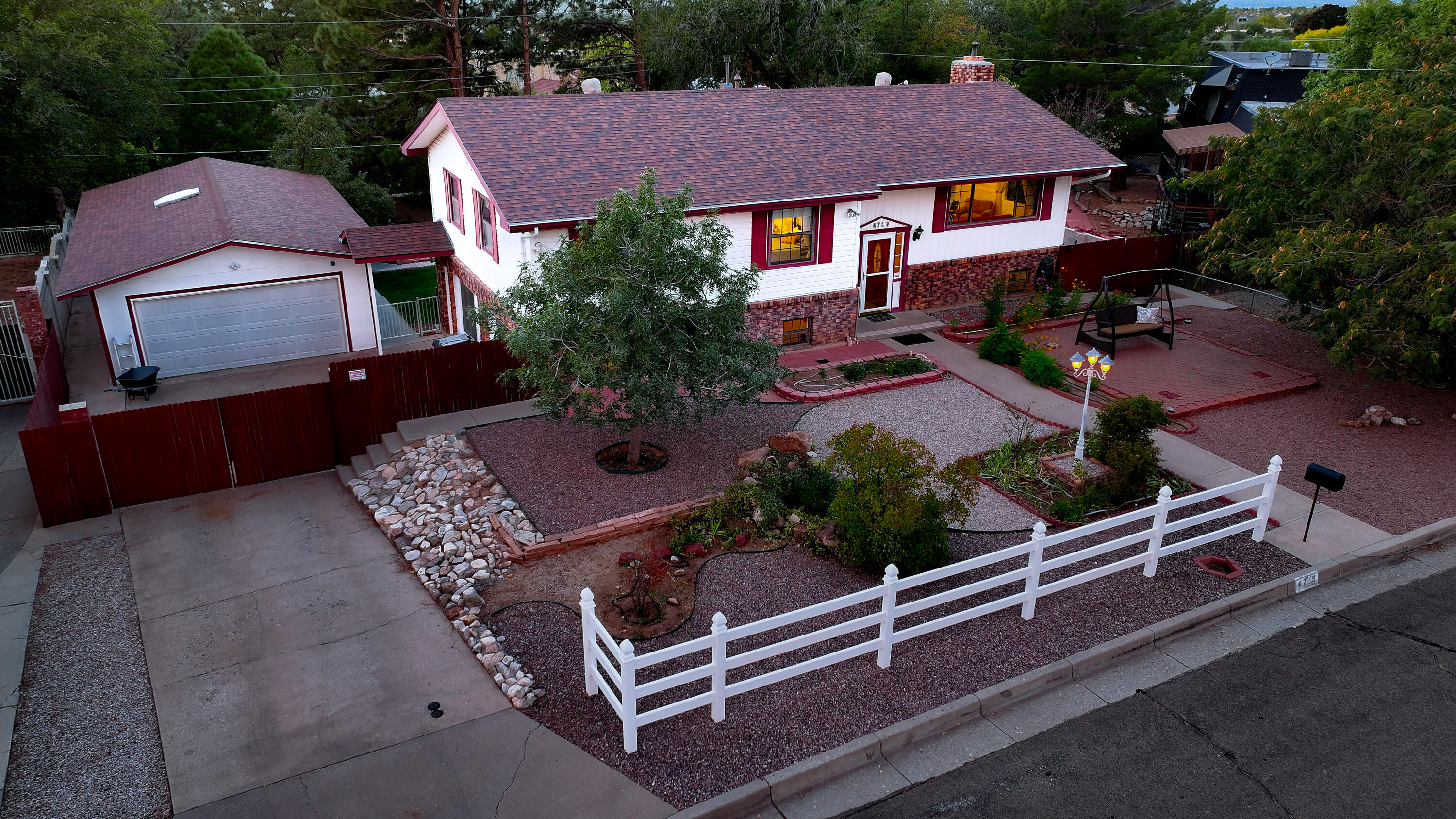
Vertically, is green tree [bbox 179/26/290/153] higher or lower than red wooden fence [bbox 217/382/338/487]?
higher

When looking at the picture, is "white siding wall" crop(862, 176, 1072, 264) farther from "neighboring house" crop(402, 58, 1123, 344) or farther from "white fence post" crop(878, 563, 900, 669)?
"white fence post" crop(878, 563, 900, 669)

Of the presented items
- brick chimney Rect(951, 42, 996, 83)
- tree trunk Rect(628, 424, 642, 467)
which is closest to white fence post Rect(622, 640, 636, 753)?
tree trunk Rect(628, 424, 642, 467)

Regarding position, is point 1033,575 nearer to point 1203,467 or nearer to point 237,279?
point 1203,467

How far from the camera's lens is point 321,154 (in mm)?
30531

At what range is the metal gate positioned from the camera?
1927cm

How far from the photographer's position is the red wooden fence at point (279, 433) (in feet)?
47.4

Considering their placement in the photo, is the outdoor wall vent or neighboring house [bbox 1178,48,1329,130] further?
neighboring house [bbox 1178,48,1329,130]

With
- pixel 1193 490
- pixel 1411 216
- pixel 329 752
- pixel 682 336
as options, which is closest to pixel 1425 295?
pixel 1411 216

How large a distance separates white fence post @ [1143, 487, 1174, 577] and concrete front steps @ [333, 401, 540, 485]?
10127 mm

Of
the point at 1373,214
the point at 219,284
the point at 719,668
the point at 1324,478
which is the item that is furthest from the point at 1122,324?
the point at 219,284

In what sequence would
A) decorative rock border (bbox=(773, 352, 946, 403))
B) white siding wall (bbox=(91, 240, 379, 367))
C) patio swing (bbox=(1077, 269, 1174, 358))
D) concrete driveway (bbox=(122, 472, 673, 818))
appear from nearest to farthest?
concrete driveway (bbox=(122, 472, 673, 818)) → decorative rock border (bbox=(773, 352, 946, 403)) → patio swing (bbox=(1077, 269, 1174, 358)) → white siding wall (bbox=(91, 240, 379, 367))

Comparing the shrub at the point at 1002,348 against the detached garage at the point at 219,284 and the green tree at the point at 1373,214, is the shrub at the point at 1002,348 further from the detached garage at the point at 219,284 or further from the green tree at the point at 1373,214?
the detached garage at the point at 219,284

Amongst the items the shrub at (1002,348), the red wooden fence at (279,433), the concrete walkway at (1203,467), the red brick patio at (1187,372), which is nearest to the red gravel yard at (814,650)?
the concrete walkway at (1203,467)

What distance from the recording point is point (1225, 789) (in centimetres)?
809
